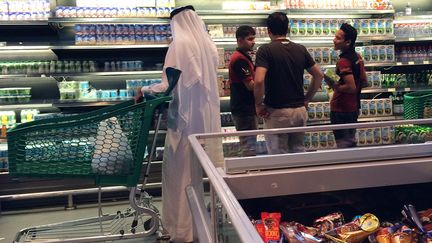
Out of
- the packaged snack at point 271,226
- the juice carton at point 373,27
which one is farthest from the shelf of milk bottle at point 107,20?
the packaged snack at point 271,226

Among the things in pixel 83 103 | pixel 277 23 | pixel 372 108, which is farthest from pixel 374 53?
pixel 83 103

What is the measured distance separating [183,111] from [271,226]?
1.63 metres

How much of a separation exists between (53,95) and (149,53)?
3.85 ft

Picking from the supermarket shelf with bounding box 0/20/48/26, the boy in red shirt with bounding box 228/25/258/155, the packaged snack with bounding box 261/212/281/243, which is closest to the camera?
the packaged snack with bounding box 261/212/281/243

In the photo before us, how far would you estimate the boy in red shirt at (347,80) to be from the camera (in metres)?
3.42

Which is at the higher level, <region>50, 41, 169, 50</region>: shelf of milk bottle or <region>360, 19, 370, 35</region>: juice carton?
<region>360, 19, 370, 35</region>: juice carton

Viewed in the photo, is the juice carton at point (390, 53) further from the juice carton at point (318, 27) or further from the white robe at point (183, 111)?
the white robe at point (183, 111)

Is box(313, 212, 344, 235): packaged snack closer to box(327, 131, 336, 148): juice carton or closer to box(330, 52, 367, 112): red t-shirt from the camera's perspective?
box(327, 131, 336, 148): juice carton

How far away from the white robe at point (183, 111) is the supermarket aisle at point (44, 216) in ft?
3.88

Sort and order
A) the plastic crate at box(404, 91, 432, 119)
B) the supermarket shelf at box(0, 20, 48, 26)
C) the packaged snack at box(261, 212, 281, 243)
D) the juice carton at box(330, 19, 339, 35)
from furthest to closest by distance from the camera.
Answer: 1. the juice carton at box(330, 19, 339, 35)
2. the supermarket shelf at box(0, 20, 48, 26)
3. the plastic crate at box(404, 91, 432, 119)
4. the packaged snack at box(261, 212, 281, 243)

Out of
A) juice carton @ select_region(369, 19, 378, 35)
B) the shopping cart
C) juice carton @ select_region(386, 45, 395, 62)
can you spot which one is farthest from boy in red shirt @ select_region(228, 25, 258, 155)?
juice carton @ select_region(386, 45, 395, 62)

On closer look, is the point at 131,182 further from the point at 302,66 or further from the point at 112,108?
the point at 302,66

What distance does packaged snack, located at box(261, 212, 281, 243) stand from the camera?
1.26 m

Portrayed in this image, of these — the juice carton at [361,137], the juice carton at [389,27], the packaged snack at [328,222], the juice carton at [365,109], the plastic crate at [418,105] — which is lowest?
the juice carton at [365,109]
